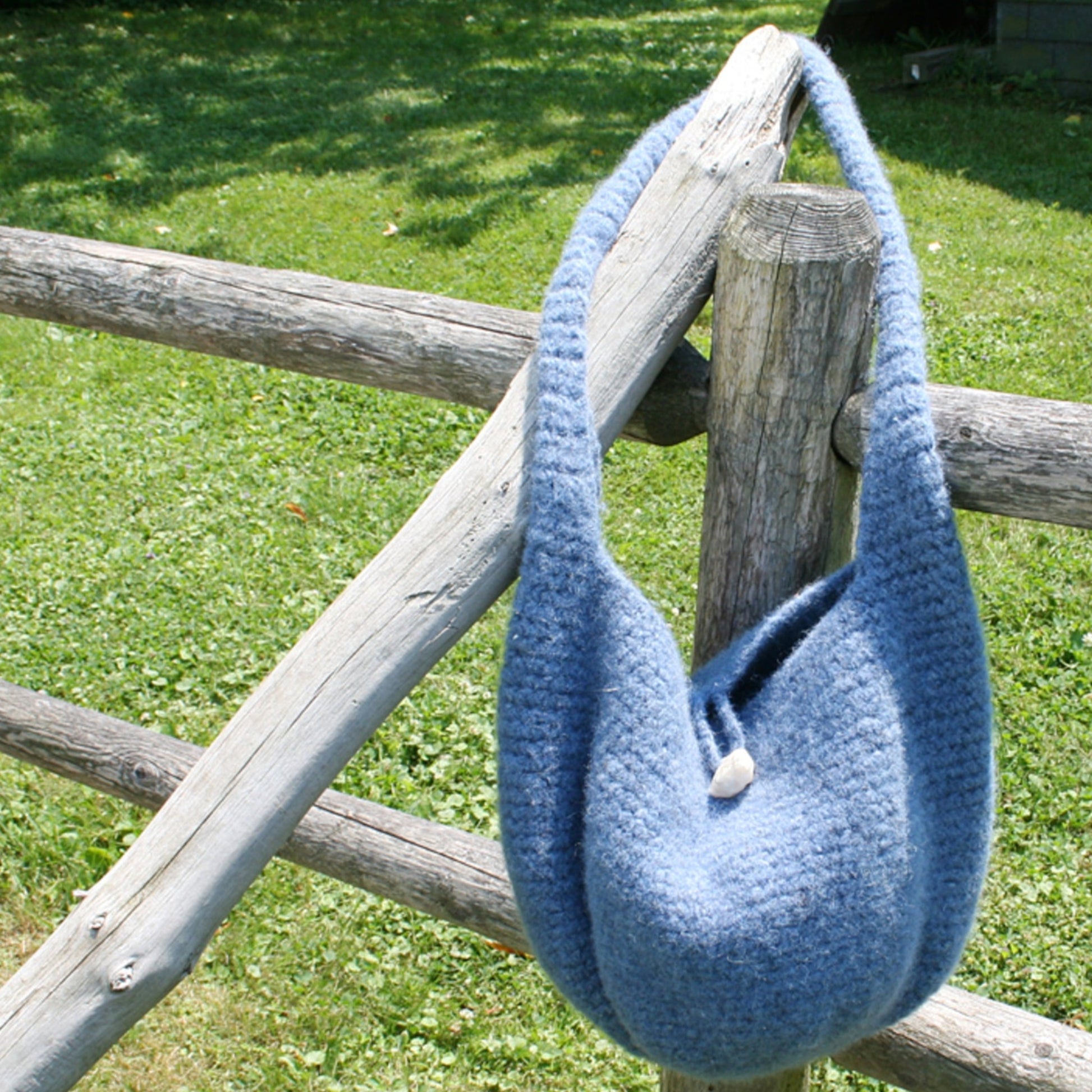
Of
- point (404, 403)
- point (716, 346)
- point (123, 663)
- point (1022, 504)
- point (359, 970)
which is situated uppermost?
point (716, 346)

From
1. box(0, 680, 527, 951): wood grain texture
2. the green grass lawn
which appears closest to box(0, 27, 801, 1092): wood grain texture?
box(0, 680, 527, 951): wood grain texture

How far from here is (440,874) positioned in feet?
5.80

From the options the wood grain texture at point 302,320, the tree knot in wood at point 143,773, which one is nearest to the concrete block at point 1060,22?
the wood grain texture at point 302,320

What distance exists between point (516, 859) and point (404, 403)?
3.64 meters

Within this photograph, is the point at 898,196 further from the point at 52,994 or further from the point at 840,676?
the point at 52,994

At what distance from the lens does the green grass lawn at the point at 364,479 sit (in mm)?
2561

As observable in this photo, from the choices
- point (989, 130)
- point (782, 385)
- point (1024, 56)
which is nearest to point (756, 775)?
point (782, 385)

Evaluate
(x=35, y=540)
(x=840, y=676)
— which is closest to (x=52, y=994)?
(x=840, y=676)

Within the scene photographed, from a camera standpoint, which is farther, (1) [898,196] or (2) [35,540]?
(1) [898,196]

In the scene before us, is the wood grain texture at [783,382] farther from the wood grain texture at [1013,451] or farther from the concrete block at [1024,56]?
the concrete block at [1024,56]

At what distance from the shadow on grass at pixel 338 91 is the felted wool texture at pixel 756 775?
528 centimetres

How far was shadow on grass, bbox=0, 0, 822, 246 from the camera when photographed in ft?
23.6

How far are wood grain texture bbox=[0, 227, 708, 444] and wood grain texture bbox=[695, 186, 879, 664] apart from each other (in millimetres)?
101

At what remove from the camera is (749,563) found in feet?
4.42
